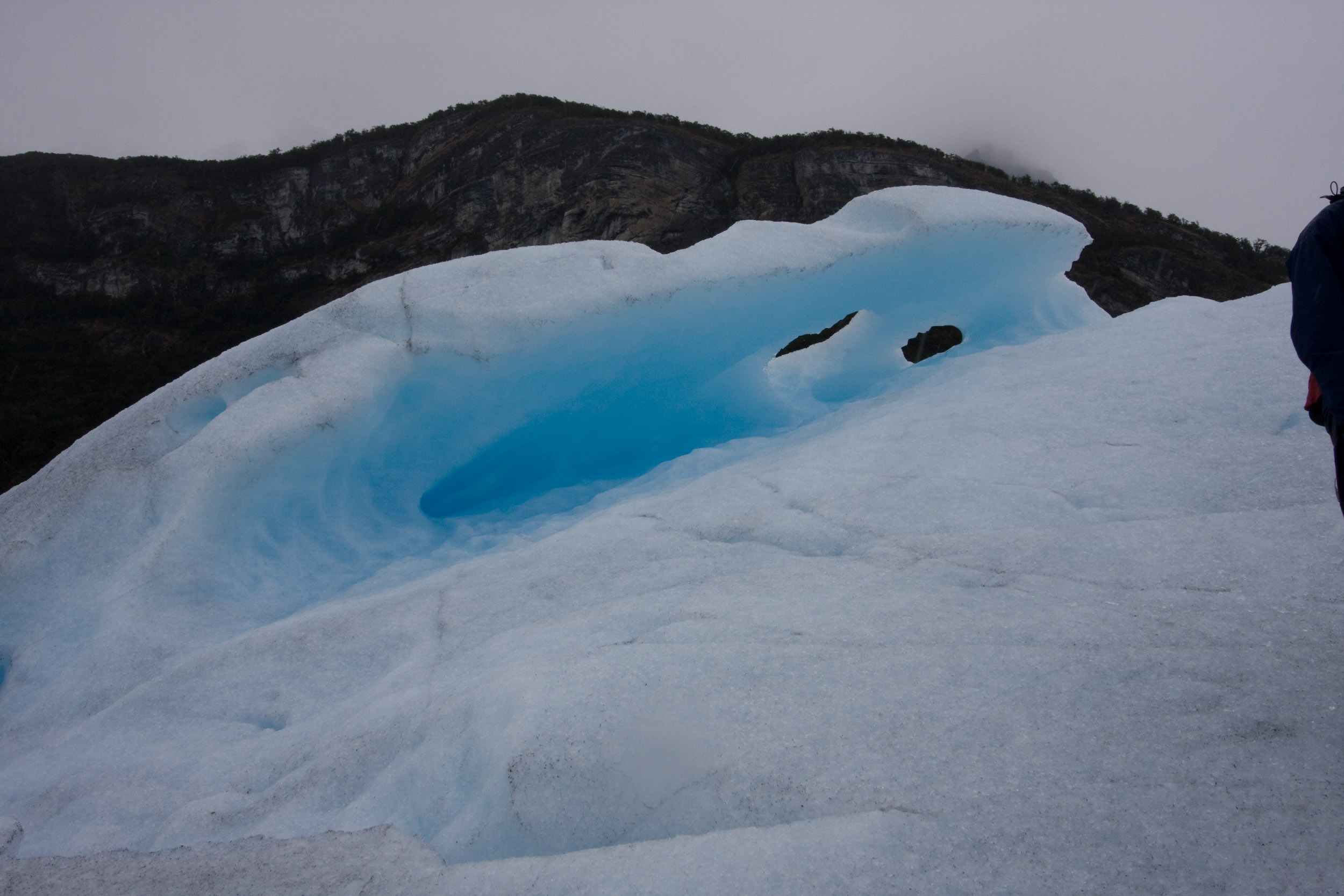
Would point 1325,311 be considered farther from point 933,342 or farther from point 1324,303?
point 933,342

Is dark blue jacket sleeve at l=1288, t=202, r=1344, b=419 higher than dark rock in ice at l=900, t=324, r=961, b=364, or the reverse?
dark rock in ice at l=900, t=324, r=961, b=364

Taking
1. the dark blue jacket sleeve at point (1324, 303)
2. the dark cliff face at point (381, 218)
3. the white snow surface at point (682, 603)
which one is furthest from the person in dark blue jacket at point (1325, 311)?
the dark cliff face at point (381, 218)

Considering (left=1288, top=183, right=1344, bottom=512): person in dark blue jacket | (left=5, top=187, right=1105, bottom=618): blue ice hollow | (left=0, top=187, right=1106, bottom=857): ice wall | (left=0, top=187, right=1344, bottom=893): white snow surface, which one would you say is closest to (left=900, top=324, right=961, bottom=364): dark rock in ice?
(left=0, top=187, right=1106, bottom=857): ice wall

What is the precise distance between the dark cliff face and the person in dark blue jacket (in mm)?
23722

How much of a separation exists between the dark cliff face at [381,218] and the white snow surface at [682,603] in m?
20.6

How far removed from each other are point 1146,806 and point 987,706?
0.45m

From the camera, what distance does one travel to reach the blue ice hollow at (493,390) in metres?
4.48

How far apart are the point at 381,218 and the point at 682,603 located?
32.8m

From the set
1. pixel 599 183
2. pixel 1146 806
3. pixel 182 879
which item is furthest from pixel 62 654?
pixel 599 183

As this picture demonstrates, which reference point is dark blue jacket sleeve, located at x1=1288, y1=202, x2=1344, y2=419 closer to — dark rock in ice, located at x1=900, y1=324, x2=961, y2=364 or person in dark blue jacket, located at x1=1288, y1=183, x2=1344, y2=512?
person in dark blue jacket, located at x1=1288, y1=183, x2=1344, y2=512

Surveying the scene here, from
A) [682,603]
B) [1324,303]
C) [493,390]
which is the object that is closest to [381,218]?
[493,390]

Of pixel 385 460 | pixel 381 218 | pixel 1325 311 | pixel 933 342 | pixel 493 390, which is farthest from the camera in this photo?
pixel 381 218

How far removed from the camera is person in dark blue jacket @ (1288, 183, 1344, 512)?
1679 millimetres

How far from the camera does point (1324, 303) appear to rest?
66.9 inches
